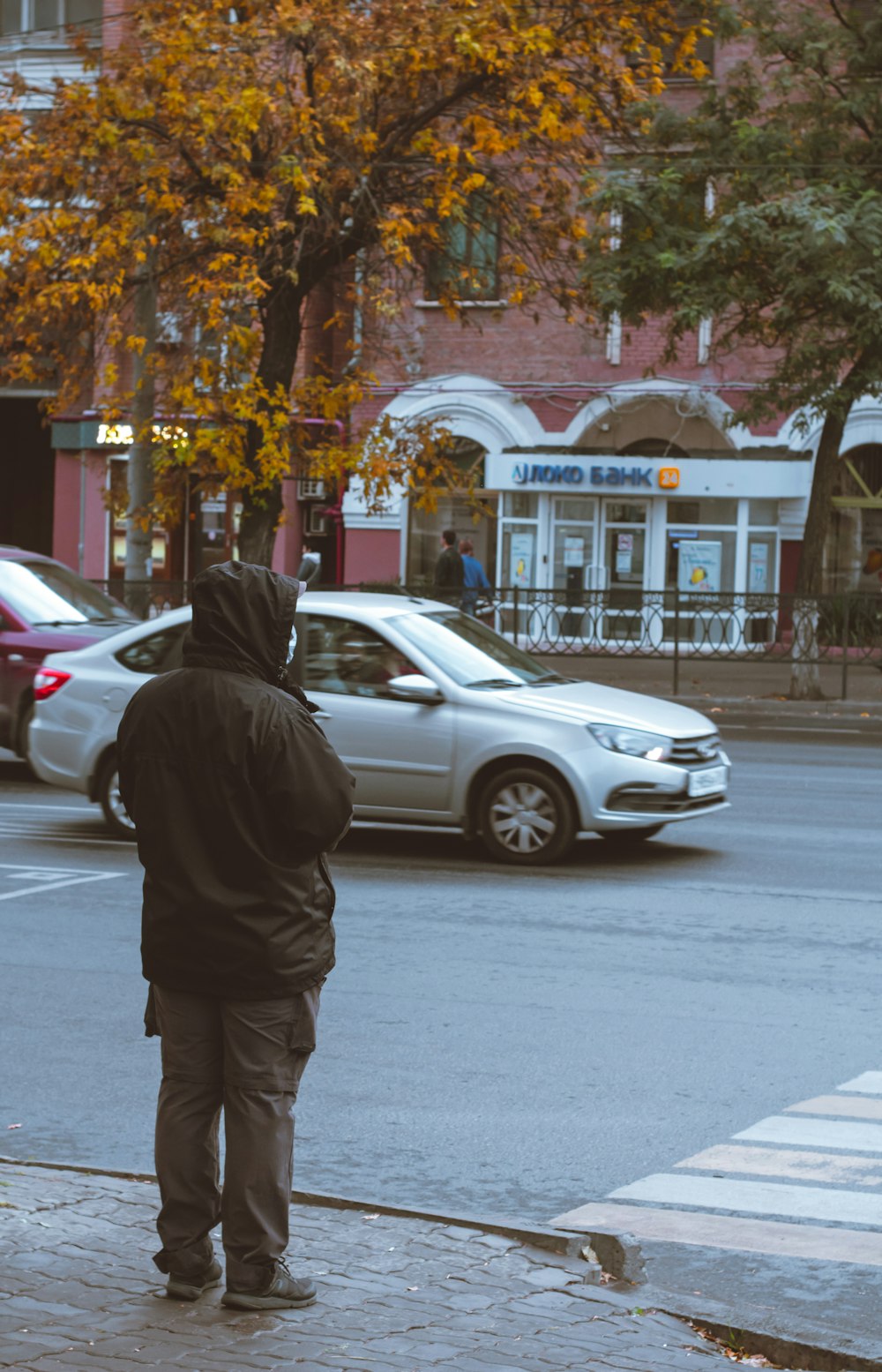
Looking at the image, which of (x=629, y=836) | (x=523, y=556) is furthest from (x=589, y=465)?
(x=629, y=836)

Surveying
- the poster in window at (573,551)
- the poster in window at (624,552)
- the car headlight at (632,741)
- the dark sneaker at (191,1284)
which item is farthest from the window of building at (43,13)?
the dark sneaker at (191,1284)

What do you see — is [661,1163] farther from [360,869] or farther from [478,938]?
[360,869]

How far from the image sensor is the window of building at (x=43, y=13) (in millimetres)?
36438

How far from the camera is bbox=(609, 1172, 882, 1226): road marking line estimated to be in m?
5.36

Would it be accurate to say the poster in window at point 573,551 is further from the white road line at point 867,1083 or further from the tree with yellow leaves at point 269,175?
the white road line at point 867,1083

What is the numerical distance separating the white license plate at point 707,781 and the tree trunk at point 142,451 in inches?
461

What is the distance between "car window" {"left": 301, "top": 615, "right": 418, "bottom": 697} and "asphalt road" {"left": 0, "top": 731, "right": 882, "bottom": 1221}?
1.06m

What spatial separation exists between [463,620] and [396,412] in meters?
22.1

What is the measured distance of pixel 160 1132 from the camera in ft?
14.2

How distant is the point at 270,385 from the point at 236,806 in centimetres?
1802

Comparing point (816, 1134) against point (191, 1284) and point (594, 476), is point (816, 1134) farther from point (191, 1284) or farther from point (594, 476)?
point (594, 476)

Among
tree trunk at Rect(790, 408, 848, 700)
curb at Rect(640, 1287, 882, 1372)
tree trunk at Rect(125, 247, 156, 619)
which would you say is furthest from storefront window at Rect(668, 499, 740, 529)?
curb at Rect(640, 1287, 882, 1372)

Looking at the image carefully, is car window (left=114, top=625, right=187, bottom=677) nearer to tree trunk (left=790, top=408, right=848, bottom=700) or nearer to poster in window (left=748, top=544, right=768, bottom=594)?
tree trunk (left=790, top=408, right=848, bottom=700)

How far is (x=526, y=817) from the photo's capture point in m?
11.3
